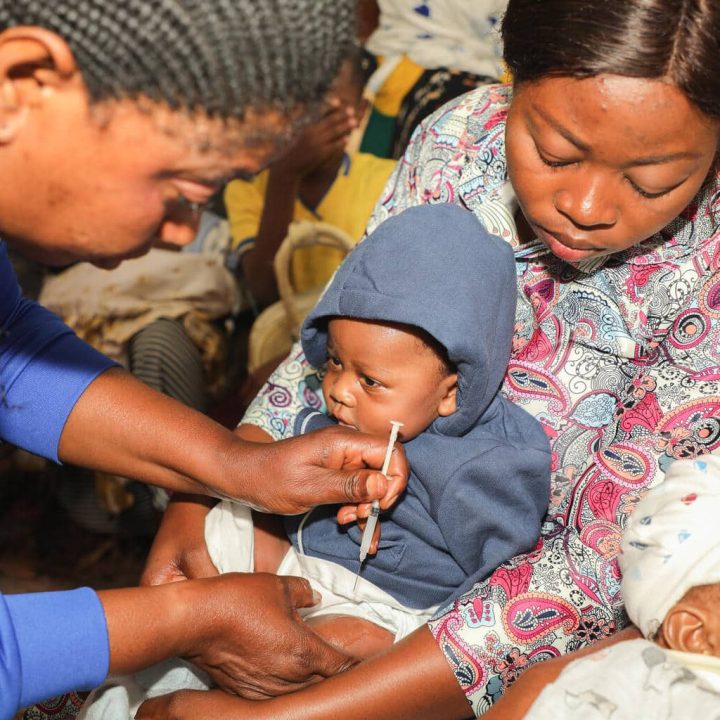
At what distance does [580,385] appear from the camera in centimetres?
187

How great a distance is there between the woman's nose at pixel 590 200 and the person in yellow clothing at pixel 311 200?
5.83ft

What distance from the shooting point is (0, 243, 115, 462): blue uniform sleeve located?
178 cm

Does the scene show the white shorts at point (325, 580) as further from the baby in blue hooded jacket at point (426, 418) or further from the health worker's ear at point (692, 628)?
the health worker's ear at point (692, 628)

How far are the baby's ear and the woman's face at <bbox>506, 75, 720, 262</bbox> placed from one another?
15.0 inches

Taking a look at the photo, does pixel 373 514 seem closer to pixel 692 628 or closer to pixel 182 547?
pixel 182 547

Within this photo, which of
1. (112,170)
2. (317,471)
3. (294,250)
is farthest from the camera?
(294,250)

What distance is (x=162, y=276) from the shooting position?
10.6ft

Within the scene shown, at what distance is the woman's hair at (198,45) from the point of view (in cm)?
102

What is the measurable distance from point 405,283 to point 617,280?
A: 0.42 metres

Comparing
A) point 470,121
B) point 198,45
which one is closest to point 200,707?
point 198,45

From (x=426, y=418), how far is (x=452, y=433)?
0.23 feet

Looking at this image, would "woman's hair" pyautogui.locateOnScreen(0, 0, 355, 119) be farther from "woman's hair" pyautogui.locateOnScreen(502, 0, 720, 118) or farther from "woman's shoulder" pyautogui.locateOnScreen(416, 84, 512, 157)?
"woman's shoulder" pyautogui.locateOnScreen(416, 84, 512, 157)

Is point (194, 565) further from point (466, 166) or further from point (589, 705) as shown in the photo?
point (466, 166)

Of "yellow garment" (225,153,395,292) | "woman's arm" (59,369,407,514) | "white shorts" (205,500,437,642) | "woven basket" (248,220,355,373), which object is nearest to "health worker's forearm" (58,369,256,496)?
"woman's arm" (59,369,407,514)
